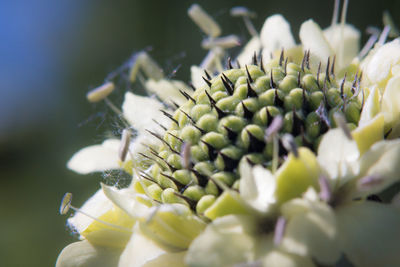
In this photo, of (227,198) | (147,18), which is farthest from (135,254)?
(147,18)

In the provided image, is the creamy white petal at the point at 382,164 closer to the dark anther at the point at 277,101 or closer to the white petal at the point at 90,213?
the dark anther at the point at 277,101

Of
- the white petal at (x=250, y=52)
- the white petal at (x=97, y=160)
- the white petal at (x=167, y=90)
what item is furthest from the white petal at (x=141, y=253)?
the white petal at (x=250, y=52)

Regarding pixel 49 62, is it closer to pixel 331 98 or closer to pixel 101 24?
pixel 101 24

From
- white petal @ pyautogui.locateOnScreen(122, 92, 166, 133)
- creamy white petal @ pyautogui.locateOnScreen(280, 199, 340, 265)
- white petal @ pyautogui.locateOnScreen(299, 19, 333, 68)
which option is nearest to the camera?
creamy white petal @ pyautogui.locateOnScreen(280, 199, 340, 265)

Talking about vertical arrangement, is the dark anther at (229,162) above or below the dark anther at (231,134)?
below

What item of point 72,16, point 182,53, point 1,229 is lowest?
point 1,229

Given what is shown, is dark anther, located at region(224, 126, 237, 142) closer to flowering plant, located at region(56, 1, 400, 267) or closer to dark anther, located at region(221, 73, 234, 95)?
flowering plant, located at region(56, 1, 400, 267)

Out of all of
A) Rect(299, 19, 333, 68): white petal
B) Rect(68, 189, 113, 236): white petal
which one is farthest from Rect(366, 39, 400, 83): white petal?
Rect(68, 189, 113, 236): white petal
